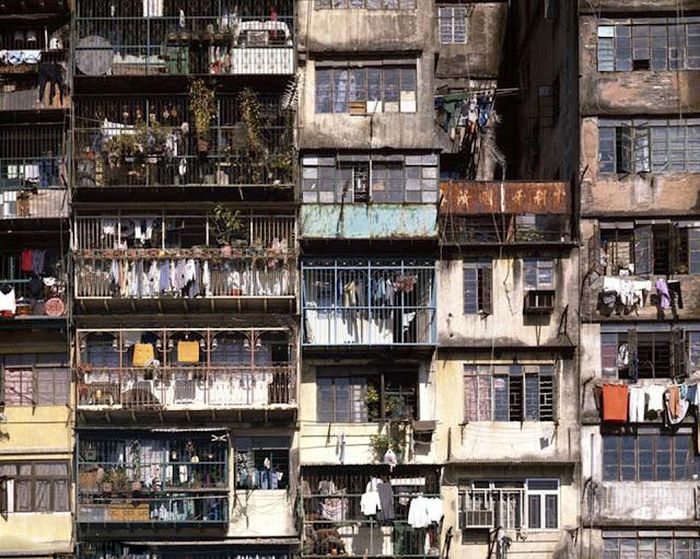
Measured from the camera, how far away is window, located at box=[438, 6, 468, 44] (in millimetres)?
37156

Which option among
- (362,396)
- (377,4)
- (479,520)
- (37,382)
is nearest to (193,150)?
(377,4)

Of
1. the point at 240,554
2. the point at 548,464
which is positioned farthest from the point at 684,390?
the point at 240,554

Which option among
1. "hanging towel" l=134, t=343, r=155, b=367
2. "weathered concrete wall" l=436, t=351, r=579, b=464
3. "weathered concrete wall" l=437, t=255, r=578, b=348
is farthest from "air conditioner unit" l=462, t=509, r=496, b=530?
"hanging towel" l=134, t=343, r=155, b=367

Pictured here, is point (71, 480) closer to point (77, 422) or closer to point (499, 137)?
point (77, 422)

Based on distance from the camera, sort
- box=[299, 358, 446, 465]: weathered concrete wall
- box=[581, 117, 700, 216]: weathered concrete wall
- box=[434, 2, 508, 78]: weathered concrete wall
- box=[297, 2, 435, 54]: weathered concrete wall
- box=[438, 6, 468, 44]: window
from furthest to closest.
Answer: box=[438, 6, 468, 44]: window, box=[434, 2, 508, 78]: weathered concrete wall, box=[297, 2, 435, 54]: weathered concrete wall, box=[581, 117, 700, 216]: weathered concrete wall, box=[299, 358, 446, 465]: weathered concrete wall

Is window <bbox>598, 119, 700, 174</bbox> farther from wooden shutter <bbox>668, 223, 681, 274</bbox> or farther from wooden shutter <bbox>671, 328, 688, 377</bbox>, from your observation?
wooden shutter <bbox>671, 328, 688, 377</bbox>

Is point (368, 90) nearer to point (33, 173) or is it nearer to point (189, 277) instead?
point (189, 277)

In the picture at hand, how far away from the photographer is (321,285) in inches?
1229

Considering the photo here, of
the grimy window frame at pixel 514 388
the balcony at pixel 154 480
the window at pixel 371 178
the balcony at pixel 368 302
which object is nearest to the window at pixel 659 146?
the window at pixel 371 178

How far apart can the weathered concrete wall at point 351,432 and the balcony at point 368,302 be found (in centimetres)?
63

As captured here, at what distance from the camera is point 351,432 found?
30.8m

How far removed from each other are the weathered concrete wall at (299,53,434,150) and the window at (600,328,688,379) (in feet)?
20.3

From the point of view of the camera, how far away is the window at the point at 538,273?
31.0m

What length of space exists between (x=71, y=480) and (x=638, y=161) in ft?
48.2
